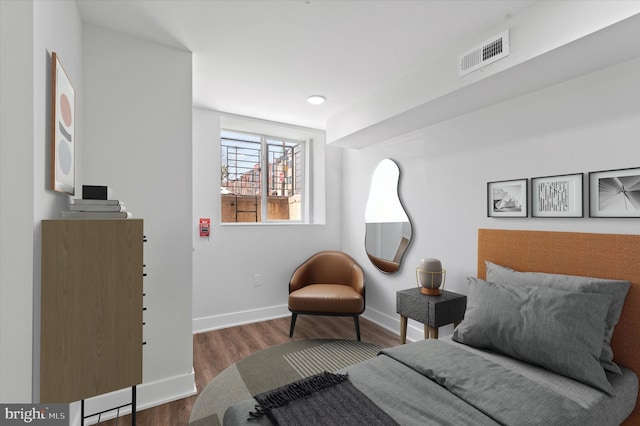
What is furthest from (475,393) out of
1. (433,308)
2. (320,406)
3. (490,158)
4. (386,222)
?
(386,222)

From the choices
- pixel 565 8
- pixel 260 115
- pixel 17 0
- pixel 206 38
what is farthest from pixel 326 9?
pixel 260 115

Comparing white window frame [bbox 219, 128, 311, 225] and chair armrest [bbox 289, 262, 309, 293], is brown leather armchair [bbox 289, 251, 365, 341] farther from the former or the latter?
white window frame [bbox 219, 128, 311, 225]

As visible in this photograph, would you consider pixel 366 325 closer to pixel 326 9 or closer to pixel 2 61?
pixel 326 9

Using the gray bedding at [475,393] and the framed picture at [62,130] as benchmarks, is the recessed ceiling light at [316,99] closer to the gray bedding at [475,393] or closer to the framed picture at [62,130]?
the framed picture at [62,130]

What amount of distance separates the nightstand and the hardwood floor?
696 mm

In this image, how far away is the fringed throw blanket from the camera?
1.14 metres

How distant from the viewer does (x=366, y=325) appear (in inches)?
138

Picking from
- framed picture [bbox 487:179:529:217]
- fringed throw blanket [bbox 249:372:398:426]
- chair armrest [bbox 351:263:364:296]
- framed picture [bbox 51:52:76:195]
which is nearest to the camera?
fringed throw blanket [bbox 249:372:398:426]

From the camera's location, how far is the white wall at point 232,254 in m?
3.30

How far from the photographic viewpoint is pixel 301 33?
1999mm

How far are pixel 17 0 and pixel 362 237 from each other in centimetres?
348

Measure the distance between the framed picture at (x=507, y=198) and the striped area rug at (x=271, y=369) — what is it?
1.70 m

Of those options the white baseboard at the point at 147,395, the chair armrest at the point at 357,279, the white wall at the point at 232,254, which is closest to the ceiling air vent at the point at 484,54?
the chair armrest at the point at 357,279

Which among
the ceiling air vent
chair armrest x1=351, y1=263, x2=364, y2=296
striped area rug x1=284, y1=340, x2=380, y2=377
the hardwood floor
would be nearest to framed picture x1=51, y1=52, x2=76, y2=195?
the hardwood floor
